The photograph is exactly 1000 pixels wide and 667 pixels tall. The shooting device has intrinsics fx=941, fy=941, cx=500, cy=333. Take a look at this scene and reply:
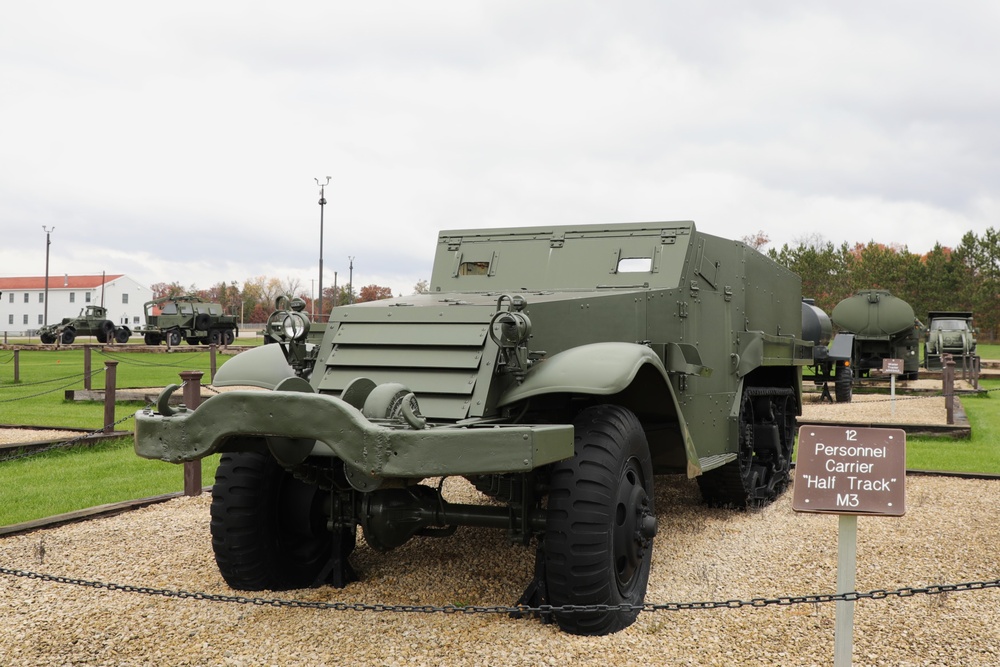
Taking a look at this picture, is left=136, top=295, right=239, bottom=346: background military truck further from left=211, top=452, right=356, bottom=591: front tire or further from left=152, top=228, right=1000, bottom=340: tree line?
left=211, top=452, right=356, bottom=591: front tire

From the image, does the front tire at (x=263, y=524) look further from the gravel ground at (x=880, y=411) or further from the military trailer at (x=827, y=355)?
the military trailer at (x=827, y=355)

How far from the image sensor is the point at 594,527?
154 inches

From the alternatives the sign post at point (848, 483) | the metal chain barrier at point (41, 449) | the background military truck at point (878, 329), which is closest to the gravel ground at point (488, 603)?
the sign post at point (848, 483)

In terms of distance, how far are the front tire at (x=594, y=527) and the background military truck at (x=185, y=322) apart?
1253 inches

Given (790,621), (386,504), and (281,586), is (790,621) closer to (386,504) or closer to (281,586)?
(386,504)

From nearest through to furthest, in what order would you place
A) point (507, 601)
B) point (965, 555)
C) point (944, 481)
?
point (507, 601) → point (965, 555) → point (944, 481)

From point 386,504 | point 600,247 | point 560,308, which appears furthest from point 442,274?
point 386,504

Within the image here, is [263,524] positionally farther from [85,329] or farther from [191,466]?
[85,329]

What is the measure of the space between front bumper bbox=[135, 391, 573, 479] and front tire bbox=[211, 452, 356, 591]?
83 centimetres

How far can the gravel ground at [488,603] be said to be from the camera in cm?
389

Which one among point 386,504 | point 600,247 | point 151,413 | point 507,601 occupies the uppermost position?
point 600,247

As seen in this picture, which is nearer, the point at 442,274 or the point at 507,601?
the point at 507,601

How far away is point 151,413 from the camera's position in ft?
13.2

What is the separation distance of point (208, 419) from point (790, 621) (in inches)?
108
